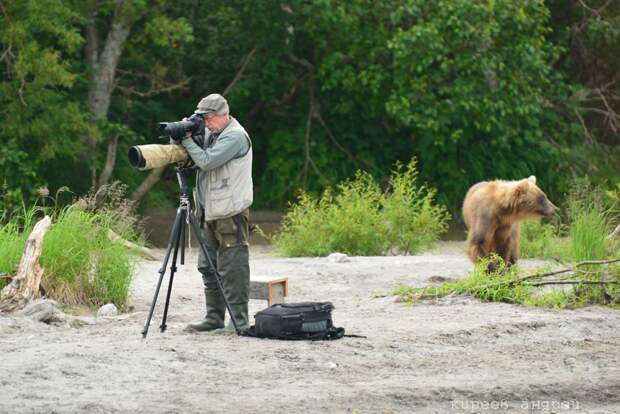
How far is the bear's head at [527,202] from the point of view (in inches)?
460

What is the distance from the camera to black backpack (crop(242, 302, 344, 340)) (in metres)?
8.12

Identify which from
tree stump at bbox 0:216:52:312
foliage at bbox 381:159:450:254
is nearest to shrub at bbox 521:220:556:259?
foliage at bbox 381:159:450:254

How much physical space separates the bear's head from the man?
4.11 metres

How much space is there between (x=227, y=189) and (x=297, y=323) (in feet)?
3.43

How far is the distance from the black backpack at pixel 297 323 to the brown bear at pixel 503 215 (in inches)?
147

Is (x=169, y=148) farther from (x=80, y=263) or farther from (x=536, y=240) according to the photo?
(x=536, y=240)

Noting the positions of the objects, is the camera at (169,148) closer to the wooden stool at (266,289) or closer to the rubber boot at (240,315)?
the rubber boot at (240,315)

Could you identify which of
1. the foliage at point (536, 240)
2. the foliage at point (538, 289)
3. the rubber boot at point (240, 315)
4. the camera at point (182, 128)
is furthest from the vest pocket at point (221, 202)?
the foliage at point (536, 240)

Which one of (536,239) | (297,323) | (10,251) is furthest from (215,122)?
(536,239)

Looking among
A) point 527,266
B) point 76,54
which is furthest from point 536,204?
point 76,54

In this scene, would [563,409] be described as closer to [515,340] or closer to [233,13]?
[515,340]

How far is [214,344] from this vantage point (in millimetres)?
7875

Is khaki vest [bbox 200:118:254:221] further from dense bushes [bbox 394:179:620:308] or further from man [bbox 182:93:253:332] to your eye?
dense bushes [bbox 394:179:620:308]

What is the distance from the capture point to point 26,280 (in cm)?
942
